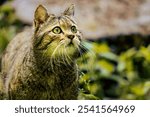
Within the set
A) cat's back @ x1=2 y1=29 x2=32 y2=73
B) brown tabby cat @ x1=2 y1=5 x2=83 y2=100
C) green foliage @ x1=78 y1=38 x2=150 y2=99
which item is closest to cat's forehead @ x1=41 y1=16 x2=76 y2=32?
brown tabby cat @ x1=2 y1=5 x2=83 y2=100

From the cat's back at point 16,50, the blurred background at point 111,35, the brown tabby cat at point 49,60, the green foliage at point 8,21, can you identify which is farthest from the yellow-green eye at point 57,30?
the green foliage at point 8,21

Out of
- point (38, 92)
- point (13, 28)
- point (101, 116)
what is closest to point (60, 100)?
point (38, 92)

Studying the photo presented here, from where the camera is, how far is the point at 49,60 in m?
4.78

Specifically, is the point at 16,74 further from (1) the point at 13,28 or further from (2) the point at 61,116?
(1) the point at 13,28

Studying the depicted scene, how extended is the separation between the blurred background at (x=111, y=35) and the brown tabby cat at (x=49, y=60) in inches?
58.5

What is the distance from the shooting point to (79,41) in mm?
4746

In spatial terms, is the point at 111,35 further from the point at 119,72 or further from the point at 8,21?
the point at 8,21

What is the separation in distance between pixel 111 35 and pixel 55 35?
2478mm

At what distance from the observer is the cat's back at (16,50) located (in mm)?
4930

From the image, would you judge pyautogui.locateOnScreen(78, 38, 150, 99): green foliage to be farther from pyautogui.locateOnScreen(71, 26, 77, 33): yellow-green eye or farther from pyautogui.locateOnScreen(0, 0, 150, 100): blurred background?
pyautogui.locateOnScreen(71, 26, 77, 33): yellow-green eye

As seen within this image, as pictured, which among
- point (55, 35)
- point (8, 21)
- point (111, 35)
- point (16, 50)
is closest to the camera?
point (55, 35)

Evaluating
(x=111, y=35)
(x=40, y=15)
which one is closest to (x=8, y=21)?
(x=111, y=35)

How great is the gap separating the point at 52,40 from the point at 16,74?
0.27 m

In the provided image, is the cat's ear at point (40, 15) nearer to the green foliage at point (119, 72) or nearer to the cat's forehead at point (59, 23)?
the cat's forehead at point (59, 23)
